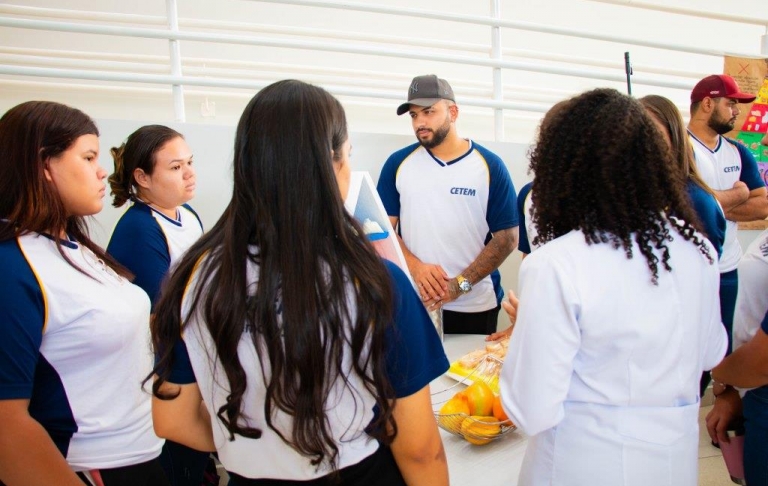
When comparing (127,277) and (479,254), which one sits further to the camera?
(479,254)

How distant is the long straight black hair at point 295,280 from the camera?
771 millimetres

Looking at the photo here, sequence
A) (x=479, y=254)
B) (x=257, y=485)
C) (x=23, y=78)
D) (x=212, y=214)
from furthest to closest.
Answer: (x=23, y=78) → (x=212, y=214) → (x=479, y=254) → (x=257, y=485)

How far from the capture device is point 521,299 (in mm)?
999

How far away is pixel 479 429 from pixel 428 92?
1734 mm

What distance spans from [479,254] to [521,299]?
1.43m

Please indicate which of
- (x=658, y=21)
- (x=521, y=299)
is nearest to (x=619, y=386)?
(x=521, y=299)

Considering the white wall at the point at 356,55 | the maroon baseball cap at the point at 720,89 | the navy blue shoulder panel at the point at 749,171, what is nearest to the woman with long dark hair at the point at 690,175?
the maroon baseball cap at the point at 720,89

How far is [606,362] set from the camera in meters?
0.96

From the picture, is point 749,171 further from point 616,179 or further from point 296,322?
point 296,322

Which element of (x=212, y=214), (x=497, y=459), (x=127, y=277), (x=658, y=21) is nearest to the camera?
(x=497, y=459)

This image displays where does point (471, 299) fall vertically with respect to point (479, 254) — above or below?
below

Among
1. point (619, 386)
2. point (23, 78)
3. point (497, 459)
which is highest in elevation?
point (23, 78)

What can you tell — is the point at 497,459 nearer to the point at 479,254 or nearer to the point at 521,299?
the point at 521,299

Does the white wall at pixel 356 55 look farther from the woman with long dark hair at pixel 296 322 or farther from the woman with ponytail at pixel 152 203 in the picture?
the woman with long dark hair at pixel 296 322
